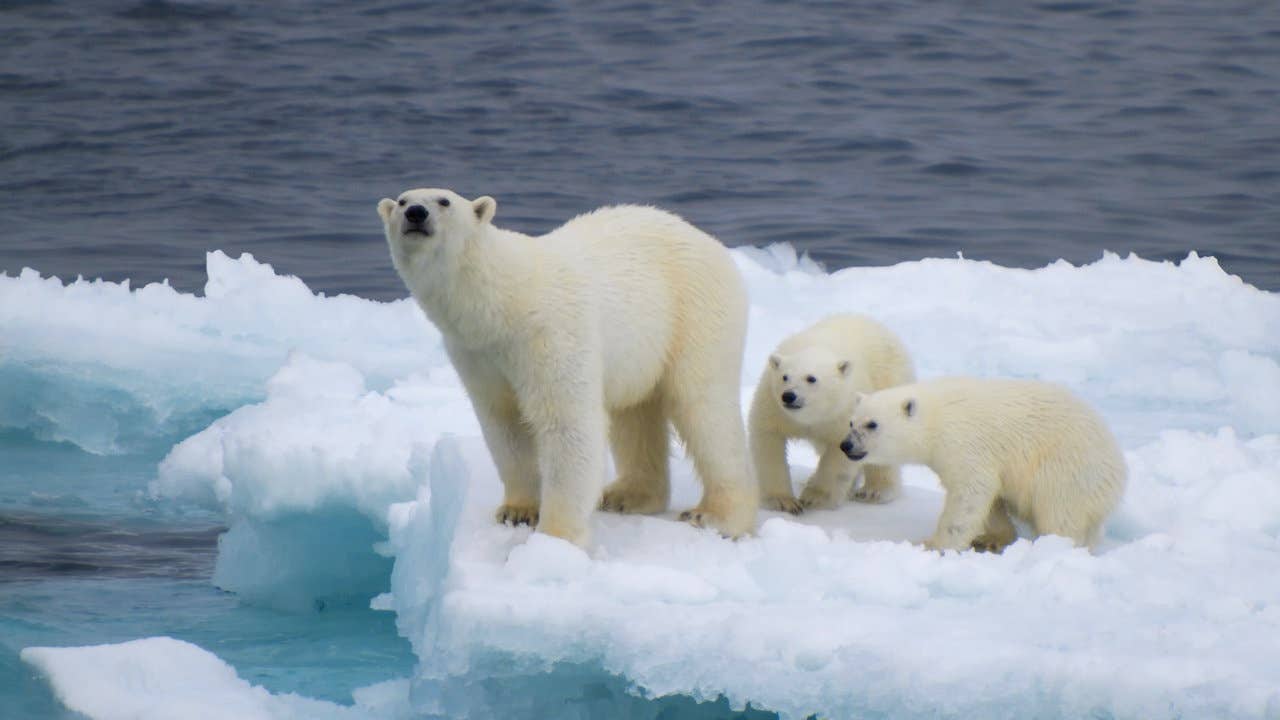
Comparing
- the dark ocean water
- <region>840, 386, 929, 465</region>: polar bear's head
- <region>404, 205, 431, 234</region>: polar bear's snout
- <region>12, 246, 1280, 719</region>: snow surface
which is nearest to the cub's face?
<region>840, 386, 929, 465</region>: polar bear's head

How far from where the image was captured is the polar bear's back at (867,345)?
600cm

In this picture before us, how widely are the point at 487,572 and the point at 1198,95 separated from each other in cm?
1761

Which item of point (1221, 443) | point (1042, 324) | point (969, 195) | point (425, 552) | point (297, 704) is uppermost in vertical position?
point (969, 195)

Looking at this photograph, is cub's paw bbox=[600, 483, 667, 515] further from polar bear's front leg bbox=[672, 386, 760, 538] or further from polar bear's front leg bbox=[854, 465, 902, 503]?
polar bear's front leg bbox=[854, 465, 902, 503]

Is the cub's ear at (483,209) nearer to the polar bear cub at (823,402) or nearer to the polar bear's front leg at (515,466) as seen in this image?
the polar bear's front leg at (515,466)

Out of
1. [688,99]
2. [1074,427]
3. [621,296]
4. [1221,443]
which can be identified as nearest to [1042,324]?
[1221,443]

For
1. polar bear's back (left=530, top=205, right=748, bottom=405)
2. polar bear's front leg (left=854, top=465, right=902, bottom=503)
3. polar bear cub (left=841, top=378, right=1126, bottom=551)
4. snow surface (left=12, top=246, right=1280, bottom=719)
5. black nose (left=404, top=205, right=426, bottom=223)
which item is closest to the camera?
snow surface (left=12, top=246, right=1280, bottom=719)

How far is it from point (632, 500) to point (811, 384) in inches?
30.5

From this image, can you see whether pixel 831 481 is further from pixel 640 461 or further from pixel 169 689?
pixel 169 689

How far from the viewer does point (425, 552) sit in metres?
5.80

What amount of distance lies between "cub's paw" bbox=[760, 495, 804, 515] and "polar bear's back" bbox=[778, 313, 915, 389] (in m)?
0.56

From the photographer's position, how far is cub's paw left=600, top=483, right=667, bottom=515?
5.61 meters

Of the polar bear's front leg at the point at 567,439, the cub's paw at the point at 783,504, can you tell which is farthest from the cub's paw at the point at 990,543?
the polar bear's front leg at the point at 567,439

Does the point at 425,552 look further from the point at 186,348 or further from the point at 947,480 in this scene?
the point at 186,348
